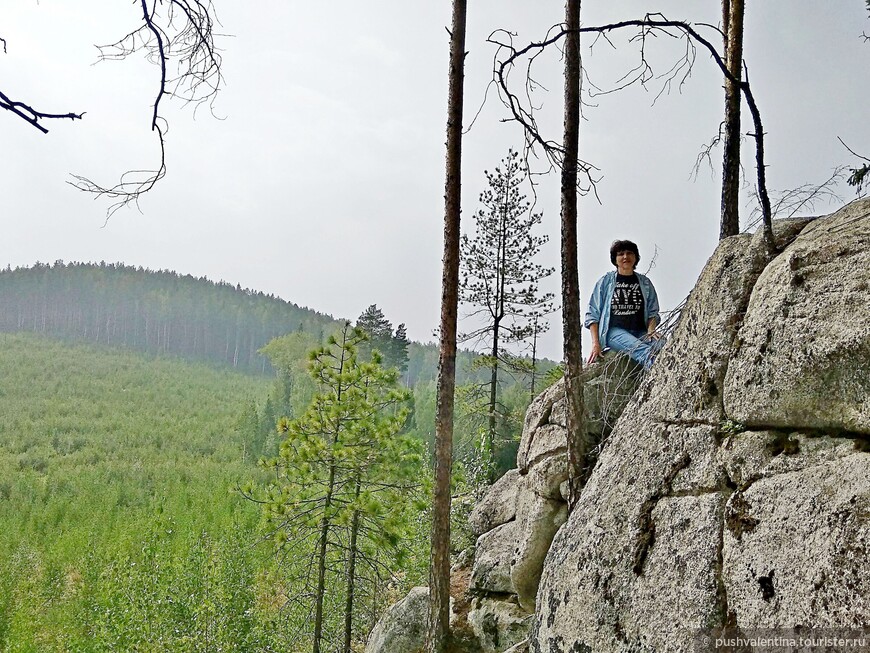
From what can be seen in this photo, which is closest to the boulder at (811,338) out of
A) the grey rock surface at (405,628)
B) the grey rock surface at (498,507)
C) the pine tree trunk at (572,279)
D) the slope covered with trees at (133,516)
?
the pine tree trunk at (572,279)

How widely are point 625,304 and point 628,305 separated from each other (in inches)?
1.1

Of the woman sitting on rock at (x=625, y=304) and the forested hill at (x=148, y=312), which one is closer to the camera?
the woman sitting on rock at (x=625, y=304)

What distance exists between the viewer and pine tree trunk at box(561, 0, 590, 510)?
6.13m

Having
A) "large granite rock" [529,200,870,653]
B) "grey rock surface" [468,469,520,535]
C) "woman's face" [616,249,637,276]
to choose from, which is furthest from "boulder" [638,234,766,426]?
"grey rock surface" [468,469,520,535]

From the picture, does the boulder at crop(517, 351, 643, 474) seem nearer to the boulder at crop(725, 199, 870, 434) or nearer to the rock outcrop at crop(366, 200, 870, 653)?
the rock outcrop at crop(366, 200, 870, 653)

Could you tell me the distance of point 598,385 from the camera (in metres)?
6.42

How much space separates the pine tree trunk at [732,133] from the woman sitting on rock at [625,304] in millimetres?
1444

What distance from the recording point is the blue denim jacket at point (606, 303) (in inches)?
219

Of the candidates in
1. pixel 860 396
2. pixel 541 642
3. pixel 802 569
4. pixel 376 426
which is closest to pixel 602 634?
pixel 541 642

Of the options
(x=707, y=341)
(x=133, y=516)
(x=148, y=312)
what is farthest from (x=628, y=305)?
(x=148, y=312)

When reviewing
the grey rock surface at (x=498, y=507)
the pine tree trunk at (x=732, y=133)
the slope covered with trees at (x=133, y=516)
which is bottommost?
the slope covered with trees at (x=133, y=516)

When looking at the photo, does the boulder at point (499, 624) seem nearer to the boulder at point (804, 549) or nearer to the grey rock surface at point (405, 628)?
the grey rock surface at point (405, 628)

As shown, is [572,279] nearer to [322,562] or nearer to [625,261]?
[625,261]

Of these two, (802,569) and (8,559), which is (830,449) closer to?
(802,569)
